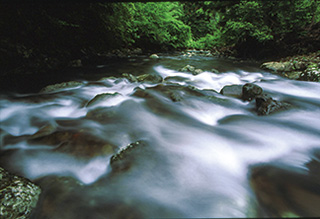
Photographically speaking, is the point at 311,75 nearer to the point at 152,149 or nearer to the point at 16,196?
the point at 152,149

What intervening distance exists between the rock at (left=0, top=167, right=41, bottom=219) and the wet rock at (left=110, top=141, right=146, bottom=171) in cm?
63

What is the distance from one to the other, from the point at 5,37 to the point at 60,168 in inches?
136

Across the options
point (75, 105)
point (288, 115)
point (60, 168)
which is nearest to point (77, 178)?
point (60, 168)

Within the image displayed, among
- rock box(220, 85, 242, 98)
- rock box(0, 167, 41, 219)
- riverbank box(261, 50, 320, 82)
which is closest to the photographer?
rock box(0, 167, 41, 219)

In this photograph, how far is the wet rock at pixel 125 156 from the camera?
70.5 inches

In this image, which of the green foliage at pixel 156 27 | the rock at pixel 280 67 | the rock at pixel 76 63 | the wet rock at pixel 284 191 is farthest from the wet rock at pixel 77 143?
the green foliage at pixel 156 27

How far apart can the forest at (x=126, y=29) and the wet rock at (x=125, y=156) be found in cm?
200

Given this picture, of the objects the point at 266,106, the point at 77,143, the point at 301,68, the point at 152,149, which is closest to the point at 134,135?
the point at 152,149

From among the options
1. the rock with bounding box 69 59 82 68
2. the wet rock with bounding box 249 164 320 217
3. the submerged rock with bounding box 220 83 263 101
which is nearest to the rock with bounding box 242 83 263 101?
the submerged rock with bounding box 220 83 263 101

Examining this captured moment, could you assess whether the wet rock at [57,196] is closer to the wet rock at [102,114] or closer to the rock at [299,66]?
the wet rock at [102,114]

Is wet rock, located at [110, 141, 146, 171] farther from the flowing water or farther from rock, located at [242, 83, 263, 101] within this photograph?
rock, located at [242, 83, 263, 101]

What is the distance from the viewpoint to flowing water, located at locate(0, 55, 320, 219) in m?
1.47

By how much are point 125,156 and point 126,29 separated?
21.4 feet

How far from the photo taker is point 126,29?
7297mm
